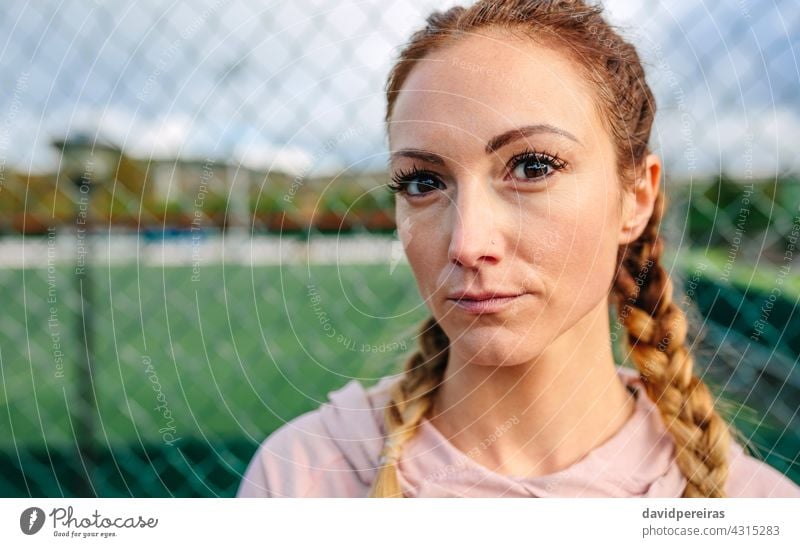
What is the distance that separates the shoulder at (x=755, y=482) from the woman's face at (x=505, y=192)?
0.18 metres

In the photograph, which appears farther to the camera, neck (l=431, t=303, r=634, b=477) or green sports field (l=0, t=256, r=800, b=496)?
green sports field (l=0, t=256, r=800, b=496)

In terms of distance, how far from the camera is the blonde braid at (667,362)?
24.5 inches

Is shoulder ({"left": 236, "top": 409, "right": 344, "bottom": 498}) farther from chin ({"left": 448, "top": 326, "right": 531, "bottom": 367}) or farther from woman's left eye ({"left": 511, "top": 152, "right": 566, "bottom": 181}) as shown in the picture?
woman's left eye ({"left": 511, "top": 152, "right": 566, "bottom": 181})

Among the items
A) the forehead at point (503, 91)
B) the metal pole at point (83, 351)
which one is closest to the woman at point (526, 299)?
the forehead at point (503, 91)

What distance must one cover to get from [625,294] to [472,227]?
15cm

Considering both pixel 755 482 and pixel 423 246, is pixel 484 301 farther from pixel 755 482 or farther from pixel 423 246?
pixel 755 482

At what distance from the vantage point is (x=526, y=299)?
0.59m

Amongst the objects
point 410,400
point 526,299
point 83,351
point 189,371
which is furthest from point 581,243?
point 189,371

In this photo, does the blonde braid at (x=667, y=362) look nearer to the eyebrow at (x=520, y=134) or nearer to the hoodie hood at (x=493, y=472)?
the hoodie hood at (x=493, y=472)
